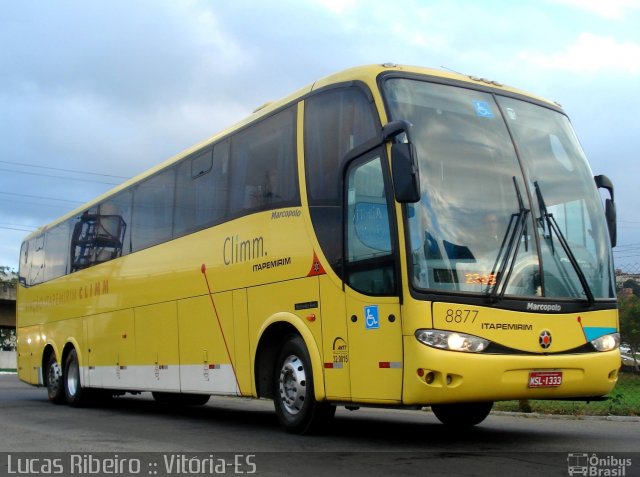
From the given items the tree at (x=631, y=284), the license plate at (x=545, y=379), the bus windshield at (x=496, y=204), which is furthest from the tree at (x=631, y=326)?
the license plate at (x=545, y=379)

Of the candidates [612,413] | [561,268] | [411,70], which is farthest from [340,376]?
[612,413]

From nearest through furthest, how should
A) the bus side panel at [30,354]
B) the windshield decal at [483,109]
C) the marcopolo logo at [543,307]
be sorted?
the marcopolo logo at [543,307]
the windshield decal at [483,109]
the bus side panel at [30,354]

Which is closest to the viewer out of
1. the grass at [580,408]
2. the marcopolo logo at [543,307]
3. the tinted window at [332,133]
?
the marcopolo logo at [543,307]

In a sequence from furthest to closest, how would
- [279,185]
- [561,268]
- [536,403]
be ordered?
[536,403]
[279,185]
[561,268]

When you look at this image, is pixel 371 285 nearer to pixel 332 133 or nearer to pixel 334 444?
pixel 334 444

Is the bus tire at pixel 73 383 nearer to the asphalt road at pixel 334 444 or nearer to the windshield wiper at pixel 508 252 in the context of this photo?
the asphalt road at pixel 334 444

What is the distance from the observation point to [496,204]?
27.2ft

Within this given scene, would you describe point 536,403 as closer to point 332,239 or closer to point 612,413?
point 612,413

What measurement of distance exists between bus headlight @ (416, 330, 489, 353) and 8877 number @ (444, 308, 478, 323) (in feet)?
0.39

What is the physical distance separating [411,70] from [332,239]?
1.95 meters

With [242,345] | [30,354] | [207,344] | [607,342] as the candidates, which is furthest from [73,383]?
[607,342]

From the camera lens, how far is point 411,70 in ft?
28.8

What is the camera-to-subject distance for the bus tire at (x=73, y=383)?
16478mm

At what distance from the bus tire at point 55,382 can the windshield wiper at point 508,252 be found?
11.9m
